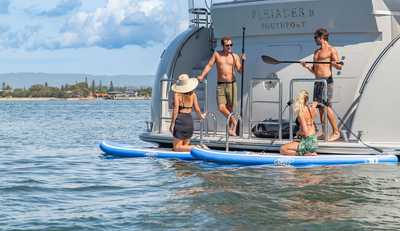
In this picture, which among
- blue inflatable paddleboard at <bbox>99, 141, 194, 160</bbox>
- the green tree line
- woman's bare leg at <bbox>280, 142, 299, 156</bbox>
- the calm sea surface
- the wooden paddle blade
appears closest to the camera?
the calm sea surface

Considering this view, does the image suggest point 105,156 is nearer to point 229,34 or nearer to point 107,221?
point 229,34

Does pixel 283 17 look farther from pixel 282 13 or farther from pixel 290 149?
pixel 290 149

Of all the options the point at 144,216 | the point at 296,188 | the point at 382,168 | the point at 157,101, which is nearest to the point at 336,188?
the point at 296,188

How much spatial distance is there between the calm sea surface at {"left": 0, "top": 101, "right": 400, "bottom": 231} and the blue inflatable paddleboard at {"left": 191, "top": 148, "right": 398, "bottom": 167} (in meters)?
0.14

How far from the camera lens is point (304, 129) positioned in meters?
12.1

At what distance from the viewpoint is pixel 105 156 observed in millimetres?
15766

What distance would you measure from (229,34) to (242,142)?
2.29m

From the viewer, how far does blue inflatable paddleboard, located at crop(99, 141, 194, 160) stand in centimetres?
1338

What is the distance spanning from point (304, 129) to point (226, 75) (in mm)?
2036

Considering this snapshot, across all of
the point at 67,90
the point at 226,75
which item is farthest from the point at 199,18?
the point at 67,90

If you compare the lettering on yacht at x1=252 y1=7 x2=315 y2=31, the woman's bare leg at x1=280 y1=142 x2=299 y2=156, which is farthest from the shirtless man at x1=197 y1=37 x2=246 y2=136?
the woman's bare leg at x1=280 y1=142 x2=299 y2=156

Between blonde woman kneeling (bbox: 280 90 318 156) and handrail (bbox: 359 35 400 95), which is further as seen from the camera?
blonde woman kneeling (bbox: 280 90 318 156)

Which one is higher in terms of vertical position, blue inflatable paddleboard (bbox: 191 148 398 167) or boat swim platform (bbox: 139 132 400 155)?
boat swim platform (bbox: 139 132 400 155)

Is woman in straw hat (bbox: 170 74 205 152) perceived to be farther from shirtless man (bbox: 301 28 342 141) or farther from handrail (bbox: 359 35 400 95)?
handrail (bbox: 359 35 400 95)
